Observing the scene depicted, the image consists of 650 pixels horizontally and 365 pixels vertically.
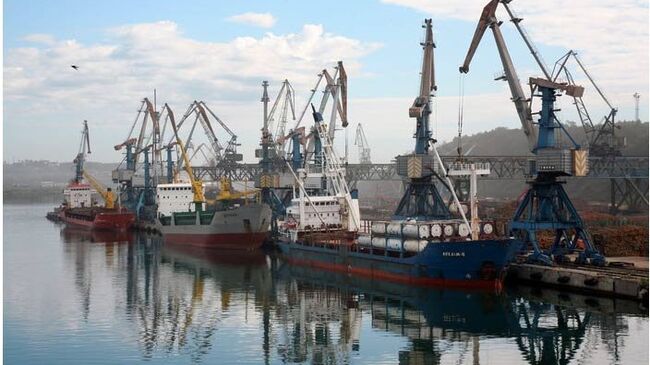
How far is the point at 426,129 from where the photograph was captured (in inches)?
2496

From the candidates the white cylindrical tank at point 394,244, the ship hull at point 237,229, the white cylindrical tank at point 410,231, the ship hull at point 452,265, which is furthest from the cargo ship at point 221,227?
the white cylindrical tank at point 410,231

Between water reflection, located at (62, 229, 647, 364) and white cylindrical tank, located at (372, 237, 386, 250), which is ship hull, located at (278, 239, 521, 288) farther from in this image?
water reflection, located at (62, 229, 647, 364)

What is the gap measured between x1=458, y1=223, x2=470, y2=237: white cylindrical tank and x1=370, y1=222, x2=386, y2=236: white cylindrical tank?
570 cm

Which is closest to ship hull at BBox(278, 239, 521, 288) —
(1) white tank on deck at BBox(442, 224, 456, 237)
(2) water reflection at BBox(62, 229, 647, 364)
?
(2) water reflection at BBox(62, 229, 647, 364)

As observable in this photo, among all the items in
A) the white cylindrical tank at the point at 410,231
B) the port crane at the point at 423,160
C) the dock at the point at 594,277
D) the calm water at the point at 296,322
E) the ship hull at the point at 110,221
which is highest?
the port crane at the point at 423,160

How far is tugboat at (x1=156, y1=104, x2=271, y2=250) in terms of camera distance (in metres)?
82.0

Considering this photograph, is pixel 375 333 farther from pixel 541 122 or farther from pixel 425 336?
pixel 541 122

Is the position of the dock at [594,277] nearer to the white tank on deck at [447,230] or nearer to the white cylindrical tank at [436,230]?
the white tank on deck at [447,230]

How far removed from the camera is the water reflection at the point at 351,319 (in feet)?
123

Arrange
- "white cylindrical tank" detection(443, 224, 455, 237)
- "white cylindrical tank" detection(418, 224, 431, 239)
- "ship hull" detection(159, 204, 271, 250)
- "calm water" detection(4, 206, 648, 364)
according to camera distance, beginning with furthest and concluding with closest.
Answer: "ship hull" detection(159, 204, 271, 250), "white cylindrical tank" detection(443, 224, 455, 237), "white cylindrical tank" detection(418, 224, 431, 239), "calm water" detection(4, 206, 648, 364)

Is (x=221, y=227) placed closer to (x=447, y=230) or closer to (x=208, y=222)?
(x=208, y=222)

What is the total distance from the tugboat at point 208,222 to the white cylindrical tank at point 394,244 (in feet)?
90.1

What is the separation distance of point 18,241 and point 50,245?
6630 millimetres

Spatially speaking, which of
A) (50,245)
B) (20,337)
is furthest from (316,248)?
(50,245)
